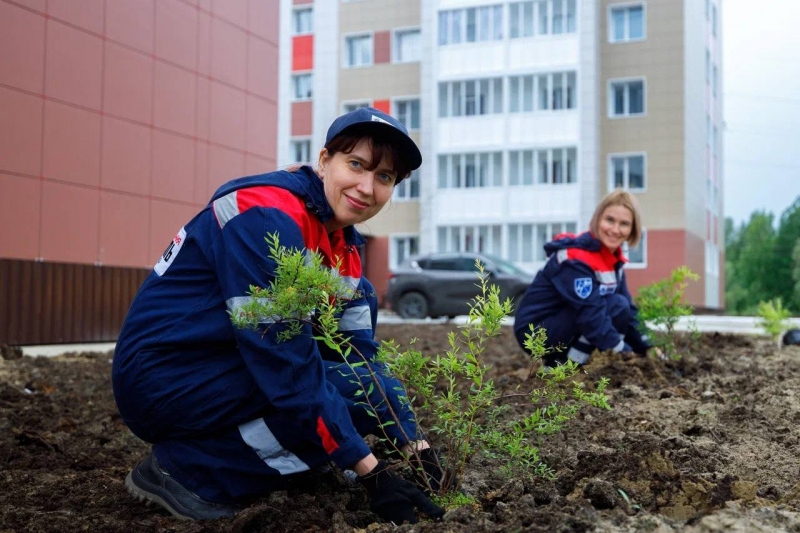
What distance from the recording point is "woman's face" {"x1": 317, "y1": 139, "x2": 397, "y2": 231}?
9.71 feet

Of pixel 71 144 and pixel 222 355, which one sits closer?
pixel 222 355

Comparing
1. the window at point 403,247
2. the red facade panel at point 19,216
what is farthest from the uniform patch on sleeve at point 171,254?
the window at point 403,247

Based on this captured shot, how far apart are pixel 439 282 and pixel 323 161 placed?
56.0 ft

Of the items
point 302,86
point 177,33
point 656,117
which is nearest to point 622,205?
point 177,33

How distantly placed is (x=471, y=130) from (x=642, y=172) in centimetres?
569

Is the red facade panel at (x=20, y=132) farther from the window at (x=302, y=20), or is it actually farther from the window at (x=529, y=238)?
the window at (x=302, y=20)

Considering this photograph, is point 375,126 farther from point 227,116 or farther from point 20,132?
point 227,116

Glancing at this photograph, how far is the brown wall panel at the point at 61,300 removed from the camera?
32.6 feet

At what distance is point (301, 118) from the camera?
1288 inches

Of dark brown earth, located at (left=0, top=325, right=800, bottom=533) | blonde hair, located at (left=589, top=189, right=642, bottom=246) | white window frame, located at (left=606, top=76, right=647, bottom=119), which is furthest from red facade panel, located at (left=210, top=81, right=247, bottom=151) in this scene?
white window frame, located at (left=606, top=76, right=647, bottom=119)

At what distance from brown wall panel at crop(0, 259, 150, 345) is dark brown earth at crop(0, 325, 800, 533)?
484 cm

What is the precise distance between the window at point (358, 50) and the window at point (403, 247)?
6.46 metres

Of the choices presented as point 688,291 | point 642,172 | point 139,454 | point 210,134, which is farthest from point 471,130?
point 139,454

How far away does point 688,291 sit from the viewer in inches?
1105
